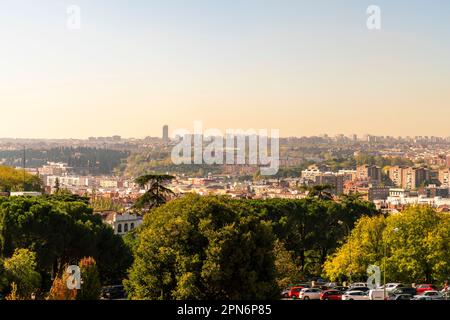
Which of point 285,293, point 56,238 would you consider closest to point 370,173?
point 285,293

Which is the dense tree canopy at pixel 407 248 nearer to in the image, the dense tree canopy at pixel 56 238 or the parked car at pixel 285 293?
the parked car at pixel 285 293

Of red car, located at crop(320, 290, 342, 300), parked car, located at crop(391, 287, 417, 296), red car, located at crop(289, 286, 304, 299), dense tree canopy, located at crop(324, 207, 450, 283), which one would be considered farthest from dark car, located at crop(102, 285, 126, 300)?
dense tree canopy, located at crop(324, 207, 450, 283)

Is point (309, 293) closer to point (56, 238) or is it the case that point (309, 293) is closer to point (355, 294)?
point (355, 294)

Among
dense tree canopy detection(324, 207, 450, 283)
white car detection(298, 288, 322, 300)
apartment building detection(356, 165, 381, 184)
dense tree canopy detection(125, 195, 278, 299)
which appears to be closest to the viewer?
dense tree canopy detection(125, 195, 278, 299)

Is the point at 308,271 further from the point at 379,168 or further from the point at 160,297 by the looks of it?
the point at 379,168

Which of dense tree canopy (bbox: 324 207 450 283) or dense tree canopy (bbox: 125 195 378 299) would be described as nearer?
dense tree canopy (bbox: 125 195 378 299)

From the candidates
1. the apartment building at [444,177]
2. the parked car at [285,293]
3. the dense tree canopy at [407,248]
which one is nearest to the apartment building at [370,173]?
the apartment building at [444,177]

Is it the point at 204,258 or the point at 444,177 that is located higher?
the point at 204,258

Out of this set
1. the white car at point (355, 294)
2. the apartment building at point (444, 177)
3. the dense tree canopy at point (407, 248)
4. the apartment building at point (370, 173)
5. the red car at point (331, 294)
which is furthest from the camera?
the apartment building at point (370, 173)

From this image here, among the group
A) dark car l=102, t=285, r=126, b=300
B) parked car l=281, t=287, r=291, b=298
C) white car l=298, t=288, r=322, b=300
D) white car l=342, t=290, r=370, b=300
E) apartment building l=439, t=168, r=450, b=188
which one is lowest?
apartment building l=439, t=168, r=450, b=188

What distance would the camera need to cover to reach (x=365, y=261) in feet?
94.4

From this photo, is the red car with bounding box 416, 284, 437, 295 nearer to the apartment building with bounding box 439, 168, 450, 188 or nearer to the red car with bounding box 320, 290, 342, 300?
the red car with bounding box 320, 290, 342, 300
